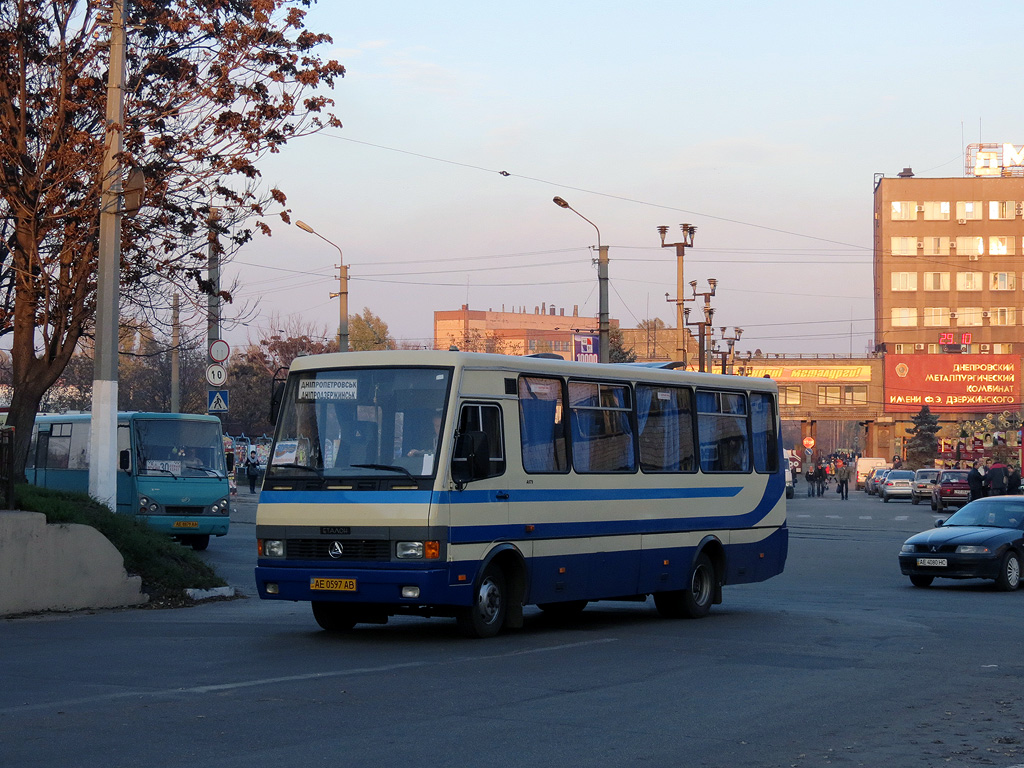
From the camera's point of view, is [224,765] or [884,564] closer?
[224,765]

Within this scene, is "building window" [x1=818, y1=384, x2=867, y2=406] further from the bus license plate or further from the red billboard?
the bus license plate

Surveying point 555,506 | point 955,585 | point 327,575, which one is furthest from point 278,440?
point 955,585

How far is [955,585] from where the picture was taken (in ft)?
72.2

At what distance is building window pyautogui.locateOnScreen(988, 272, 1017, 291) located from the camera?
11994 cm

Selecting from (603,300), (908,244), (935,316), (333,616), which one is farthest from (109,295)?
(935,316)

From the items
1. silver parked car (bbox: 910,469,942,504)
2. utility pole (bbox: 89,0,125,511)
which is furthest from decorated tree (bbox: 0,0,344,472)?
silver parked car (bbox: 910,469,942,504)

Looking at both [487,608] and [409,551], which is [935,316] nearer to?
[487,608]

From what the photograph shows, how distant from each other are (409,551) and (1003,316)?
116 m

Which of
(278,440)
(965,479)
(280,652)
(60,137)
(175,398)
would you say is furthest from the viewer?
(965,479)

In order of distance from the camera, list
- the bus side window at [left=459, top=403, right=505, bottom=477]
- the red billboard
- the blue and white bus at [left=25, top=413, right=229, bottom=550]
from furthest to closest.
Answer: the red billboard, the blue and white bus at [left=25, top=413, right=229, bottom=550], the bus side window at [left=459, top=403, right=505, bottom=477]

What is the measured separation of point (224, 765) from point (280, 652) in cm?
466

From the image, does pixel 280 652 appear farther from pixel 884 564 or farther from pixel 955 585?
pixel 884 564

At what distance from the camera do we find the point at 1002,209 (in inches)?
4705

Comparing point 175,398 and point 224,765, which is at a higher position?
point 175,398
